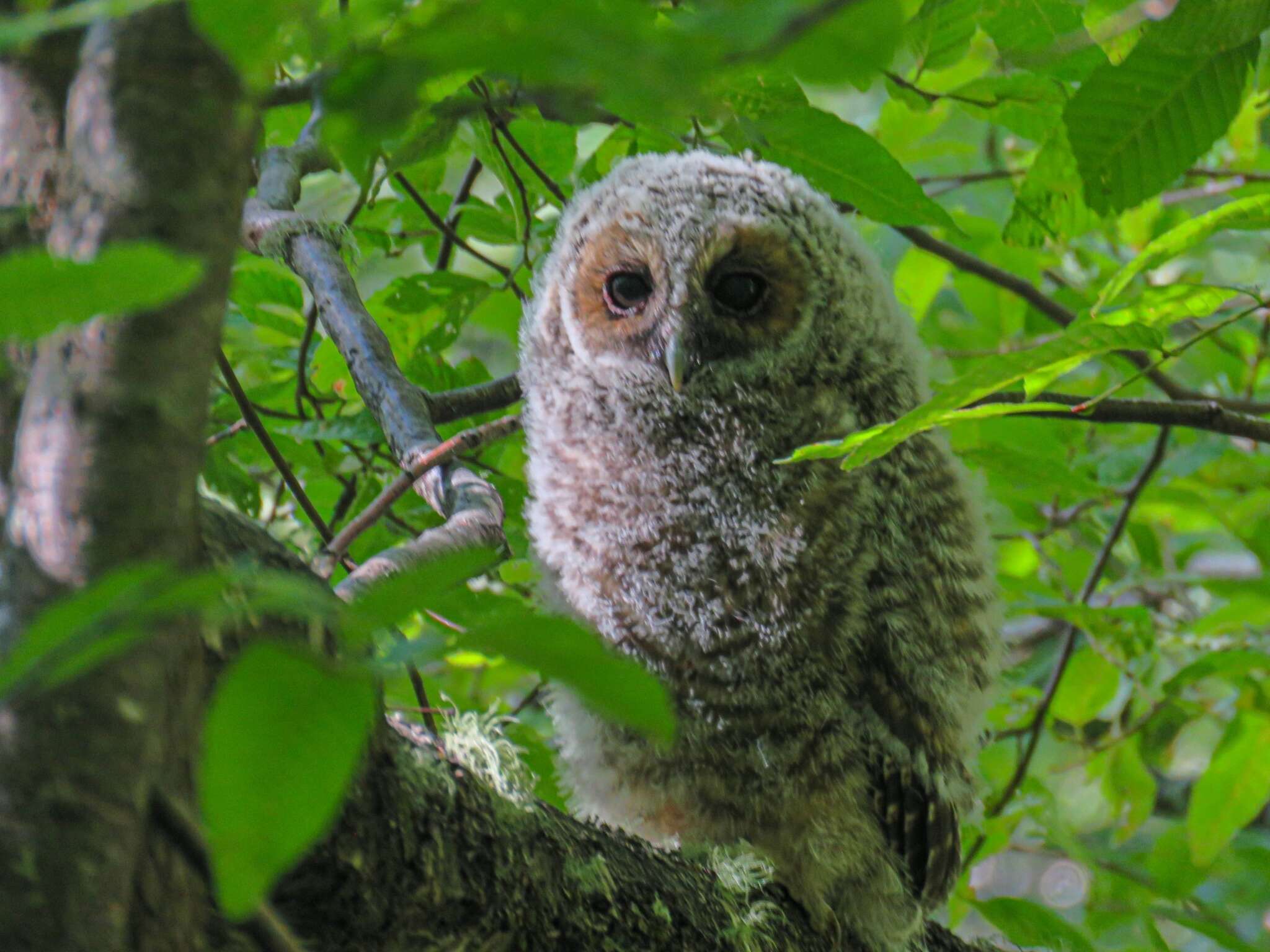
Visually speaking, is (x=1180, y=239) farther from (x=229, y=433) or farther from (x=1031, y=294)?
(x=229, y=433)

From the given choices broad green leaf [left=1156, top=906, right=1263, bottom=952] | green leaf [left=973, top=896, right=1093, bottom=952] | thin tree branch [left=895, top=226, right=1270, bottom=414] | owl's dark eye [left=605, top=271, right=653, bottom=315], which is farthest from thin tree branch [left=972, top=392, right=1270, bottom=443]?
broad green leaf [left=1156, top=906, right=1263, bottom=952]

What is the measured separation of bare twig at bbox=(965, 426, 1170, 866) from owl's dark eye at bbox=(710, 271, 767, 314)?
2.52 ft

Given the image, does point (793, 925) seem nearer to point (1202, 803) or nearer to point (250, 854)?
point (1202, 803)

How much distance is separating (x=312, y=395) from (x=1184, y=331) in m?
2.61

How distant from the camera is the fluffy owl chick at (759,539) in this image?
1680 mm

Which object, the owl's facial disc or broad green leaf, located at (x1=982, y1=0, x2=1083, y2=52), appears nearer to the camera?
broad green leaf, located at (x1=982, y1=0, x2=1083, y2=52)

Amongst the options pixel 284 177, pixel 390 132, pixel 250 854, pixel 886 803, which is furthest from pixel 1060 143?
pixel 250 854

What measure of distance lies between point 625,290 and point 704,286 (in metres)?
0.14

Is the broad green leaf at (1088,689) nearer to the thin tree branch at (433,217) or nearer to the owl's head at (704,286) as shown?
the owl's head at (704,286)

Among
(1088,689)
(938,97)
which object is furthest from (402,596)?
(1088,689)

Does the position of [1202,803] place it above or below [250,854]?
below

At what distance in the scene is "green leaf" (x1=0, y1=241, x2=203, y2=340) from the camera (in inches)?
18.7

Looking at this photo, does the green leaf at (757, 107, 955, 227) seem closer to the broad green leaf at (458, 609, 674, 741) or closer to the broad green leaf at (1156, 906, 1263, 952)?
the broad green leaf at (458, 609, 674, 741)

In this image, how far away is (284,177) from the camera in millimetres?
1615
